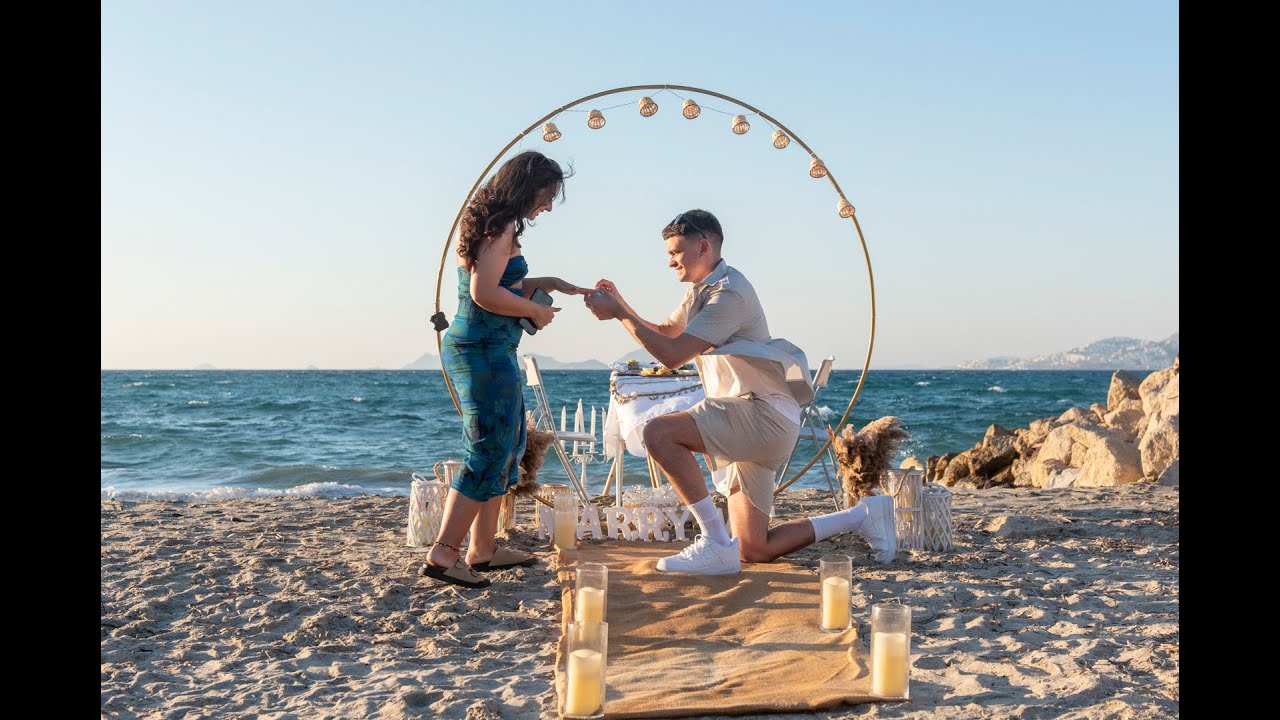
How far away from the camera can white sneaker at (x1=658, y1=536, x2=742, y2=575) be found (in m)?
4.20

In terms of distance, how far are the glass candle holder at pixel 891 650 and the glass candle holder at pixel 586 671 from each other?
0.76 metres

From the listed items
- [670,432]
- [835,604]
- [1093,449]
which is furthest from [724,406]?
A: [1093,449]

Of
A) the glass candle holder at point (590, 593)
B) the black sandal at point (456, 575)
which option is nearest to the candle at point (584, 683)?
the glass candle holder at point (590, 593)

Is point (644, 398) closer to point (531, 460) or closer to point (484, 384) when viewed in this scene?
point (531, 460)

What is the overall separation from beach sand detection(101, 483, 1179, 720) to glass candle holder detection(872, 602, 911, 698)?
0.06 m

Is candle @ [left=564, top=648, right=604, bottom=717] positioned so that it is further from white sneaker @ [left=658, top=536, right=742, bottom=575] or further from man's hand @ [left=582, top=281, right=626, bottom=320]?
man's hand @ [left=582, top=281, right=626, bottom=320]

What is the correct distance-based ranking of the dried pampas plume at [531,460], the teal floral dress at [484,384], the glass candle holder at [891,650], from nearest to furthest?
the glass candle holder at [891,650]
the teal floral dress at [484,384]
the dried pampas plume at [531,460]

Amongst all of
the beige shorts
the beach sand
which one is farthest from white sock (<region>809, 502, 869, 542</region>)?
the beige shorts

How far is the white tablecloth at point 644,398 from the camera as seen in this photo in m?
5.43

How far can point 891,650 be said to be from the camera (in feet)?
9.10

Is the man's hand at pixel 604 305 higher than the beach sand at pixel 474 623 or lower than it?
higher

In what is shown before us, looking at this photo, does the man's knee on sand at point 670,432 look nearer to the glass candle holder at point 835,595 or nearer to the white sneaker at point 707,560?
the white sneaker at point 707,560
